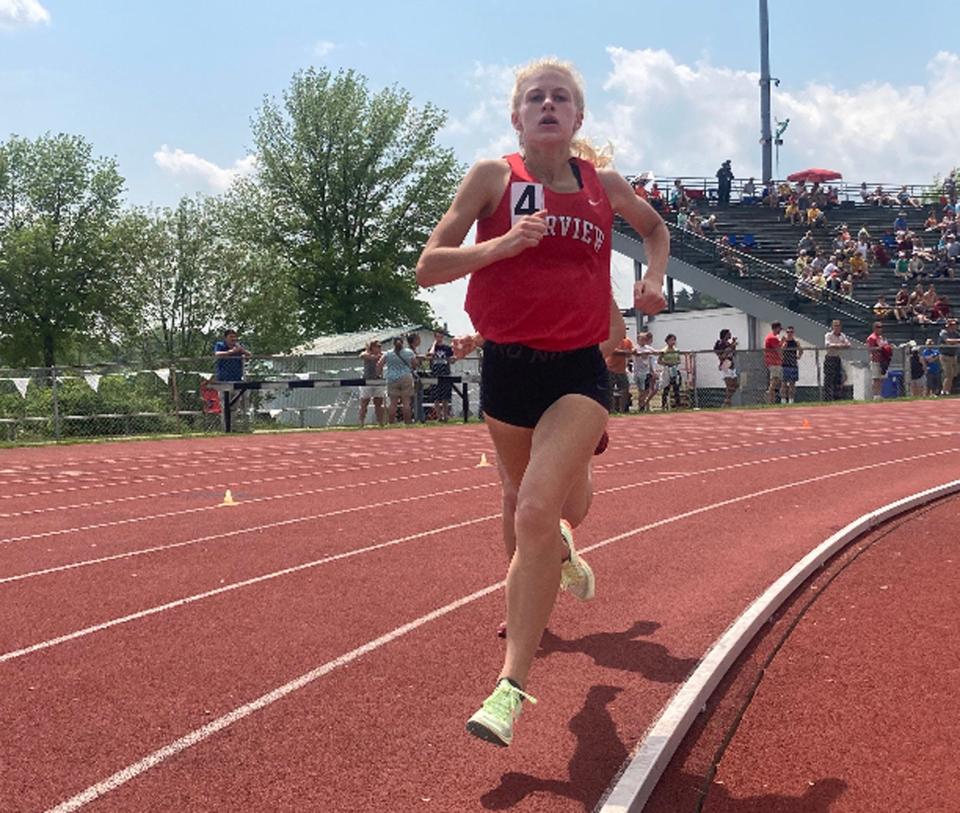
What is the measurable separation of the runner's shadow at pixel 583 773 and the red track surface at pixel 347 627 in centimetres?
1

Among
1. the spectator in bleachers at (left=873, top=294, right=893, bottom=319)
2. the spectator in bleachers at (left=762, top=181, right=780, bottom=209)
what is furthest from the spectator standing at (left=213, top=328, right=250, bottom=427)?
the spectator in bleachers at (left=762, top=181, right=780, bottom=209)

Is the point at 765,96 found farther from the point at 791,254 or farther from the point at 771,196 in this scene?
the point at 791,254

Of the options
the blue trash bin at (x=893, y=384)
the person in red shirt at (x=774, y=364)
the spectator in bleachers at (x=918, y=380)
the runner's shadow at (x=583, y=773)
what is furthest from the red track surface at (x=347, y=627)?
the spectator in bleachers at (x=918, y=380)

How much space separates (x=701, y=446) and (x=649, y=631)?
34.5 ft

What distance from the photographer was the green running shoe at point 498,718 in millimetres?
3457

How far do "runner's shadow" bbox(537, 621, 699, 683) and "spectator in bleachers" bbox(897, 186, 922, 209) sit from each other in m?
43.9

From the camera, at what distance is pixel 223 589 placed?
6488mm

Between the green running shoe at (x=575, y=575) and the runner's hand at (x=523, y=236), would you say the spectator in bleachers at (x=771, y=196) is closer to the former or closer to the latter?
the green running shoe at (x=575, y=575)

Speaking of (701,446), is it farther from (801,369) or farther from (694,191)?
(694,191)

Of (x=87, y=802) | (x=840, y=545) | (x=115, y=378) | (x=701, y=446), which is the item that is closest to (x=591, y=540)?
(x=840, y=545)

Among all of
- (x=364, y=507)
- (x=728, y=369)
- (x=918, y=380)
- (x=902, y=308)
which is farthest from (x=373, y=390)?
(x=902, y=308)

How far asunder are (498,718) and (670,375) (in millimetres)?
23465

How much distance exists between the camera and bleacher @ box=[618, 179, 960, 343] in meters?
32.8

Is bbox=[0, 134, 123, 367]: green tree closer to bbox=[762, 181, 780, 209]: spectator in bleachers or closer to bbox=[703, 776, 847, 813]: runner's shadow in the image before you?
bbox=[762, 181, 780, 209]: spectator in bleachers
